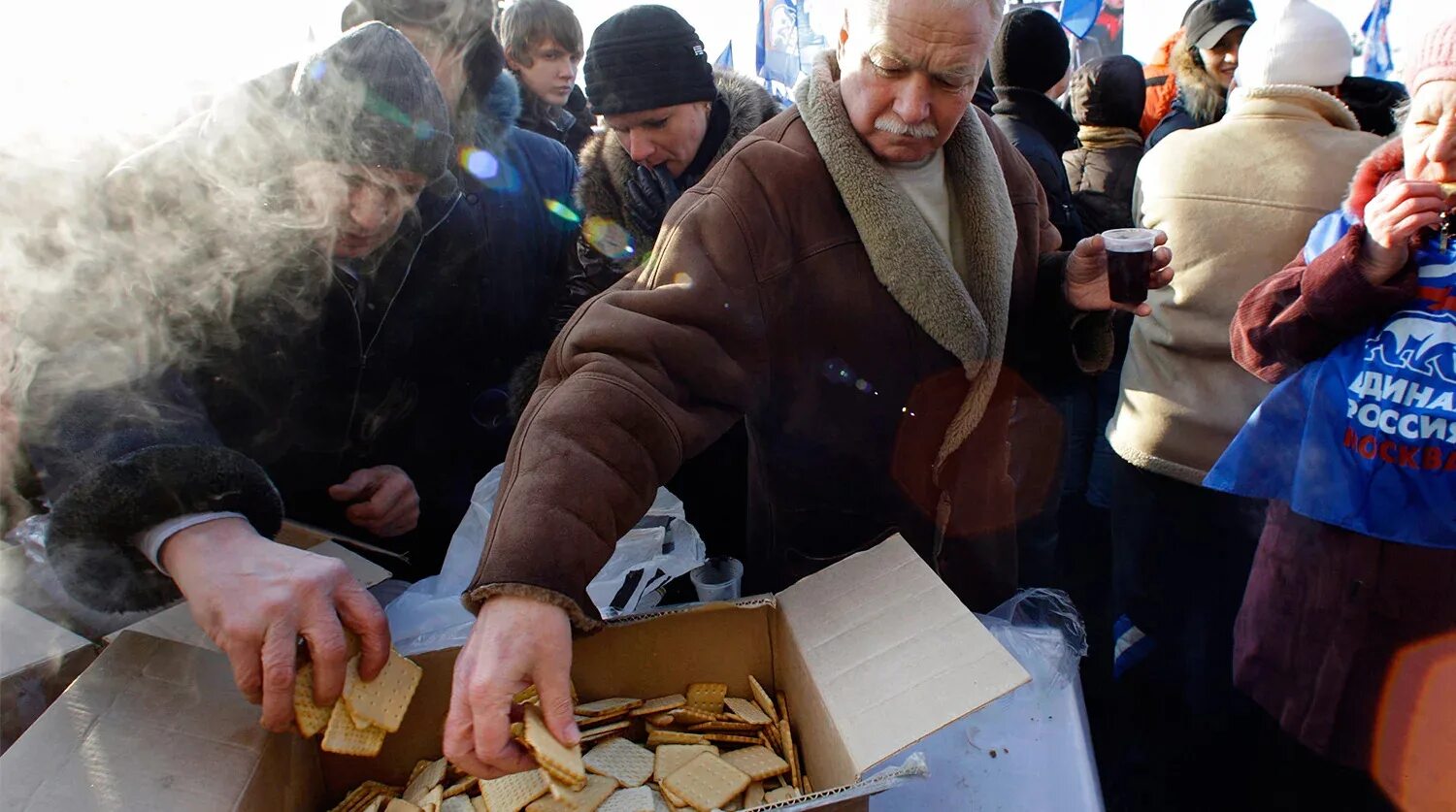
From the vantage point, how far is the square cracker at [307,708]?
1.33 m

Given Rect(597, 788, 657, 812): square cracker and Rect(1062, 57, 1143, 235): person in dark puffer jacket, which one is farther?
Rect(1062, 57, 1143, 235): person in dark puffer jacket

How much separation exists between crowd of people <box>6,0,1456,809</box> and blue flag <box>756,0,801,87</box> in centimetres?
682

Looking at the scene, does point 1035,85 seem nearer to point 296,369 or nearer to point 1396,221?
point 1396,221

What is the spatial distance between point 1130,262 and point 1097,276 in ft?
0.36

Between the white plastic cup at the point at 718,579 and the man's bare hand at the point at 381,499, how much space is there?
2.50 feet

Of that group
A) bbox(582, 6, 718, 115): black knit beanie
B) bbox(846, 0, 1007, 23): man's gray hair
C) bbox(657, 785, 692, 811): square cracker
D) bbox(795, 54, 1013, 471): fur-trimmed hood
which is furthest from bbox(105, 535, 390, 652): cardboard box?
bbox(582, 6, 718, 115): black knit beanie

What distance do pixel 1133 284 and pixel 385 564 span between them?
6.28ft

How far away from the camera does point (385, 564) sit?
90.8 inches

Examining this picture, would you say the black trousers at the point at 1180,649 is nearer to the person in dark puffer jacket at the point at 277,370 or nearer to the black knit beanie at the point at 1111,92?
the black knit beanie at the point at 1111,92

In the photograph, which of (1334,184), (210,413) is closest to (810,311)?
(210,413)

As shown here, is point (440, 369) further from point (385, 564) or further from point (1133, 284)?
point (1133, 284)

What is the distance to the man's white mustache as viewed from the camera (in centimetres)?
175

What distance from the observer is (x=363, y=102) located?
1.83 metres

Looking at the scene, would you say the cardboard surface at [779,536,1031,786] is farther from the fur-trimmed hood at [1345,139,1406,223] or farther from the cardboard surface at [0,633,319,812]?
the fur-trimmed hood at [1345,139,1406,223]
